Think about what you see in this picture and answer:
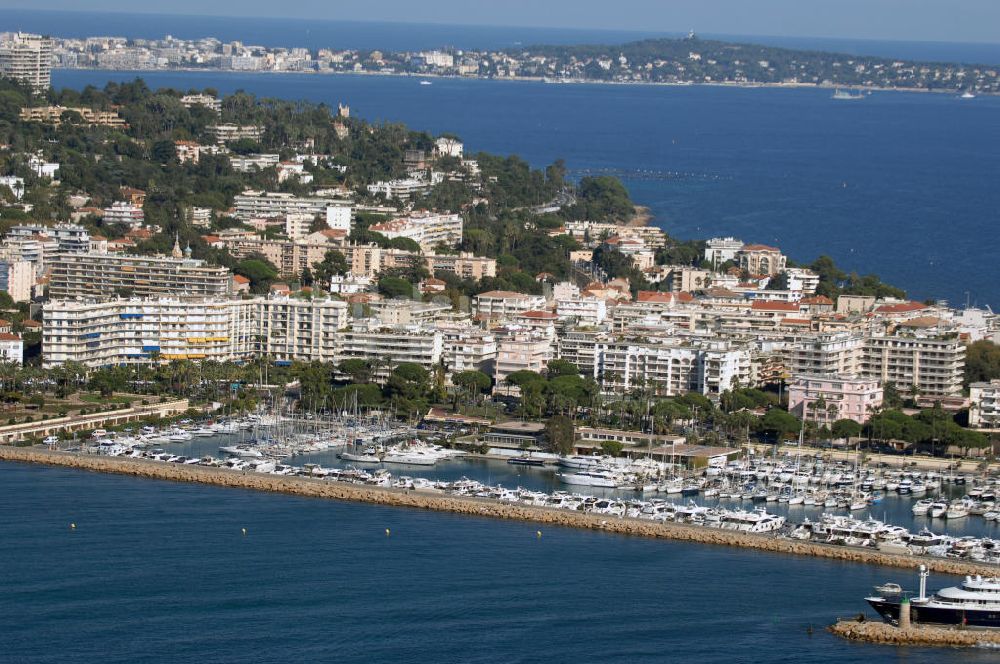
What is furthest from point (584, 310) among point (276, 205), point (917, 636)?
point (917, 636)

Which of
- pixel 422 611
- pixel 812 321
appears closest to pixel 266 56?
pixel 812 321

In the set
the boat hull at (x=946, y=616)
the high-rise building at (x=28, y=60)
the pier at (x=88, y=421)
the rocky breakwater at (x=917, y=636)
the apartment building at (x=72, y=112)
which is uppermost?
the high-rise building at (x=28, y=60)

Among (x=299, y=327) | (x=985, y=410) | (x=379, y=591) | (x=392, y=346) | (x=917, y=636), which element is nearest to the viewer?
(x=917, y=636)

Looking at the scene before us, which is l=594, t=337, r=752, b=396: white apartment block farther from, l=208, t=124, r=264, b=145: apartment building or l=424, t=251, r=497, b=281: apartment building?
l=208, t=124, r=264, b=145: apartment building

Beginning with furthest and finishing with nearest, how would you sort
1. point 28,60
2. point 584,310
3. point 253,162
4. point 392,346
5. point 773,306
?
point 28,60 < point 253,162 < point 773,306 < point 584,310 < point 392,346

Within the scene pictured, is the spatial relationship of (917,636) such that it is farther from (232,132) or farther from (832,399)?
(232,132)

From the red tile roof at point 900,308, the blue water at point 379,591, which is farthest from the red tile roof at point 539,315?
the blue water at point 379,591

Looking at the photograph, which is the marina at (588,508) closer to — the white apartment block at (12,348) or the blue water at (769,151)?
the white apartment block at (12,348)

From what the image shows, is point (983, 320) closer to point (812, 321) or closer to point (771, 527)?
point (812, 321)
